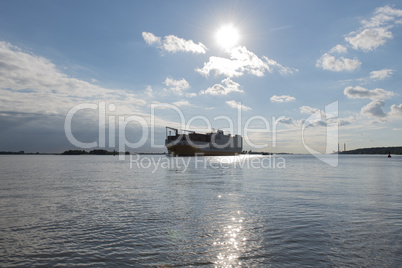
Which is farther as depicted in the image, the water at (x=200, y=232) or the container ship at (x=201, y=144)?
the container ship at (x=201, y=144)

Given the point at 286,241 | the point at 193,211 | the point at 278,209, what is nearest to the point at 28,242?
the point at 193,211

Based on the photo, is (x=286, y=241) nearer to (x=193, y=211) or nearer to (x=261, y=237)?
(x=261, y=237)

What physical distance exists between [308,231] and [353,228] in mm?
1625

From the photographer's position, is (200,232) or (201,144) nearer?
(200,232)

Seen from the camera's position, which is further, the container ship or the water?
the container ship

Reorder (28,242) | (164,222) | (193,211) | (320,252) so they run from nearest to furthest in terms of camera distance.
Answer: (320,252), (28,242), (164,222), (193,211)

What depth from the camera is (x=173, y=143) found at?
11875 centimetres

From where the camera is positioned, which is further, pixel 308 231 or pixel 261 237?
pixel 308 231

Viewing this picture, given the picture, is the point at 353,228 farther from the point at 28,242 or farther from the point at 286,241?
the point at 28,242

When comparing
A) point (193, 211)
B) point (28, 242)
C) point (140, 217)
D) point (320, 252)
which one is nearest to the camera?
point (320, 252)

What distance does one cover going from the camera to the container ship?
117750 mm

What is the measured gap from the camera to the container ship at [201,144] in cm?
11775

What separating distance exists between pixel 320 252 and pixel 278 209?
4.95 meters

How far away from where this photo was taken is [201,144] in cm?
12912
